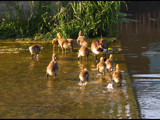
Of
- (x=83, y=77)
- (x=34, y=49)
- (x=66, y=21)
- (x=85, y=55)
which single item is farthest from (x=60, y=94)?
(x=66, y=21)

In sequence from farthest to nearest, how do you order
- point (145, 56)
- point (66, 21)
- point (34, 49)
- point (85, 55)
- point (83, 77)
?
point (66, 21)
point (145, 56)
point (34, 49)
point (85, 55)
point (83, 77)

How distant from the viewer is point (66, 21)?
13.5 metres

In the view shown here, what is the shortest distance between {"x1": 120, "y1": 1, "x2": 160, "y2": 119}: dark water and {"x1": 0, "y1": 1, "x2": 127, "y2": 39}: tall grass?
0.87 metres

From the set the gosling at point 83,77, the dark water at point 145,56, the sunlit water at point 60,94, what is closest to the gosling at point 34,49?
the sunlit water at point 60,94

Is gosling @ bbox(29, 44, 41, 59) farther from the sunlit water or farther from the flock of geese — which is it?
the sunlit water

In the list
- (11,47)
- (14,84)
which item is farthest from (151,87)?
(11,47)

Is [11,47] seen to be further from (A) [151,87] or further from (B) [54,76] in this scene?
(A) [151,87]

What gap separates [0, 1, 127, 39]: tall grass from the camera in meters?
13.1

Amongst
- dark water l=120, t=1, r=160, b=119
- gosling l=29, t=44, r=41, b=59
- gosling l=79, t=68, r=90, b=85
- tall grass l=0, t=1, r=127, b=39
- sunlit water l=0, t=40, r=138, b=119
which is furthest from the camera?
tall grass l=0, t=1, r=127, b=39

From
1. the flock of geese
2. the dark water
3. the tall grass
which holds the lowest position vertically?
the dark water

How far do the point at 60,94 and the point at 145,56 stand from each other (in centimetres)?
420

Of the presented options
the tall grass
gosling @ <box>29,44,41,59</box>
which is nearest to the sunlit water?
A: gosling @ <box>29,44,41,59</box>

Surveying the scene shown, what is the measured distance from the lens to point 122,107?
6.21 metres

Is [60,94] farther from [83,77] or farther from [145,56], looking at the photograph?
[145,56]
